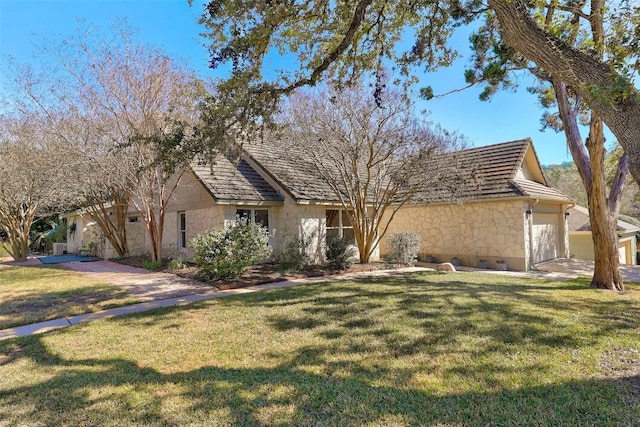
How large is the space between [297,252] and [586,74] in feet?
38.0

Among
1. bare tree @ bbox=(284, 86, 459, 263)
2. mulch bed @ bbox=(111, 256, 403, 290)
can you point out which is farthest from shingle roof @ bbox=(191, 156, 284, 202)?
mulch bed @ bbox=(111, 256, 403, 290)

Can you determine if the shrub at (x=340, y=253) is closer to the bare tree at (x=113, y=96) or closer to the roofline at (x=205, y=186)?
the roofline at (x=205, y=186)

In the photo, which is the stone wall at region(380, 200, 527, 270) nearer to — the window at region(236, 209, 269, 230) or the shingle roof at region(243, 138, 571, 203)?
the shingle roof at region(243, 138, 571, 203)

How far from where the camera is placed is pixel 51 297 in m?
9.66

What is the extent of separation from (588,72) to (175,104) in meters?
12.7

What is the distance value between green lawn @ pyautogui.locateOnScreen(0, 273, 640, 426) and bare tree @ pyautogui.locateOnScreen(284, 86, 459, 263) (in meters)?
6.59

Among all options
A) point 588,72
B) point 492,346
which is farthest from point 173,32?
point 492,346

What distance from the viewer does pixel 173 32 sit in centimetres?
1236

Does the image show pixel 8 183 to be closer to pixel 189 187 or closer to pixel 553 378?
pixel 189 187

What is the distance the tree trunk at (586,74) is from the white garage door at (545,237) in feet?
46.0

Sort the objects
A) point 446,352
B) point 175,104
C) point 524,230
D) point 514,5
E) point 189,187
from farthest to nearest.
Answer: point 189,187 < point 524,230 < point 175,104 < point 446,352 < point 514,5

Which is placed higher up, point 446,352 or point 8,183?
point 8,183

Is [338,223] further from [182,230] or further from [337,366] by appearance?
[337,366]

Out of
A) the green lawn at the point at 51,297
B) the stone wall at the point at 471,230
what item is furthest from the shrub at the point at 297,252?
the green lawn at the point at 51,297
